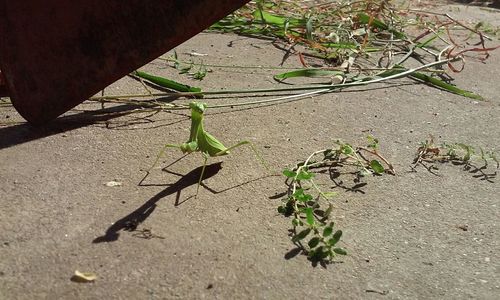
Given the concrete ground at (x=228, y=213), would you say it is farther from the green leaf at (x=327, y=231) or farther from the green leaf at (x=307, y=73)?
the green leaf at (x=307, y=73)

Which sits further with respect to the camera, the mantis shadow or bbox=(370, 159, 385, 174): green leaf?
bbox=(370, 159, 385, 174): green leaf

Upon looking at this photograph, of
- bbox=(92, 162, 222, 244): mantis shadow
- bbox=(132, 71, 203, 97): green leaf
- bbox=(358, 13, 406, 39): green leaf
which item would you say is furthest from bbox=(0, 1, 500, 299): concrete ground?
bbox=(358, 13, 406, 39): green leaf

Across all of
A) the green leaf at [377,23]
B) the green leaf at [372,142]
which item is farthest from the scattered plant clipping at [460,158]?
the green leaf at [377,23]

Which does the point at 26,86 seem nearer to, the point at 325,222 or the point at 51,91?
the point at 51,91

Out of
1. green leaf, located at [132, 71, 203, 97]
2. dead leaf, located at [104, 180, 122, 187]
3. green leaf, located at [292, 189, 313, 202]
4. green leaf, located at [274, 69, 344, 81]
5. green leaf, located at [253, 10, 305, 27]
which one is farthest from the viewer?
green leaf, located at [253, 10, 305, 27]

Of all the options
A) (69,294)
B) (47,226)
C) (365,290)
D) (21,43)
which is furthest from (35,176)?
(365,290)

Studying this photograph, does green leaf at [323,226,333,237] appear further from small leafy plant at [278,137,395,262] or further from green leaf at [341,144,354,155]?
green leaf at [341,144,354,155]
